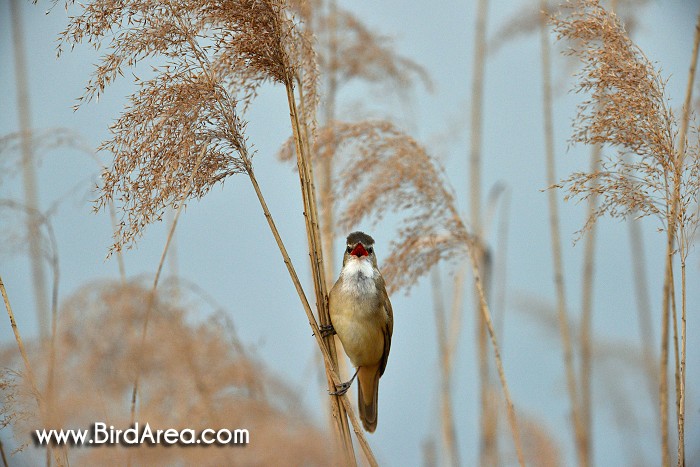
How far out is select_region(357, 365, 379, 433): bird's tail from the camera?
274 centimetres

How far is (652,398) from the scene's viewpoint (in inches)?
133

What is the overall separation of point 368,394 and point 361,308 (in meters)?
0.55

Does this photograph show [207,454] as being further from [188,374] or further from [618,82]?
[618,82]

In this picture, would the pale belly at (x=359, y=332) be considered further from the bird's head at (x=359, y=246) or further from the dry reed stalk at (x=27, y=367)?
the dry reed stalk at (x=27, y=367)

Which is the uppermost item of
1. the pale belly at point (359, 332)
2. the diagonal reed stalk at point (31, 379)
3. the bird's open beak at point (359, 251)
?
the bird's open beak at point (359, 251)

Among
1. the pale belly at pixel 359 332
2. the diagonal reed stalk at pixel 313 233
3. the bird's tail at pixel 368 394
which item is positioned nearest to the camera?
the diagonal reed stalk at pixel 313 233

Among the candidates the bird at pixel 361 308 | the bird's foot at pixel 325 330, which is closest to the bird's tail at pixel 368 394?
the bird at pixel 361 308

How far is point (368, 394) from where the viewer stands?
2758mm

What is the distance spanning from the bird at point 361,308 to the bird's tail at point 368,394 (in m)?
0.05

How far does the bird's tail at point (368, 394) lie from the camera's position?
2.74 meters

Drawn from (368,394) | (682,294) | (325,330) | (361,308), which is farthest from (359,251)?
(682,294)

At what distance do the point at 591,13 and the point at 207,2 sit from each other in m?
1.10

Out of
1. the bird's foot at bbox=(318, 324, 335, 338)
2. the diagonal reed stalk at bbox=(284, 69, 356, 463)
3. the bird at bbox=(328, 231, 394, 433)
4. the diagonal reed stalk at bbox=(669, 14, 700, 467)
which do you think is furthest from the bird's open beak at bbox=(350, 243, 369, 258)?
the diagonal reed stalk at bbox=(669, 14, 700, 467)

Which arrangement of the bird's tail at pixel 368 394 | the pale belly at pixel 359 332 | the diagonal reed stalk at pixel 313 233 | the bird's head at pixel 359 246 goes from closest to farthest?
1. the diagonal reed stalk at pixel 313 233
2. the pale belly at pixel 359 332
3. the bird's head at pixel 359 246
4. the bird's tail at pixel 368 394
